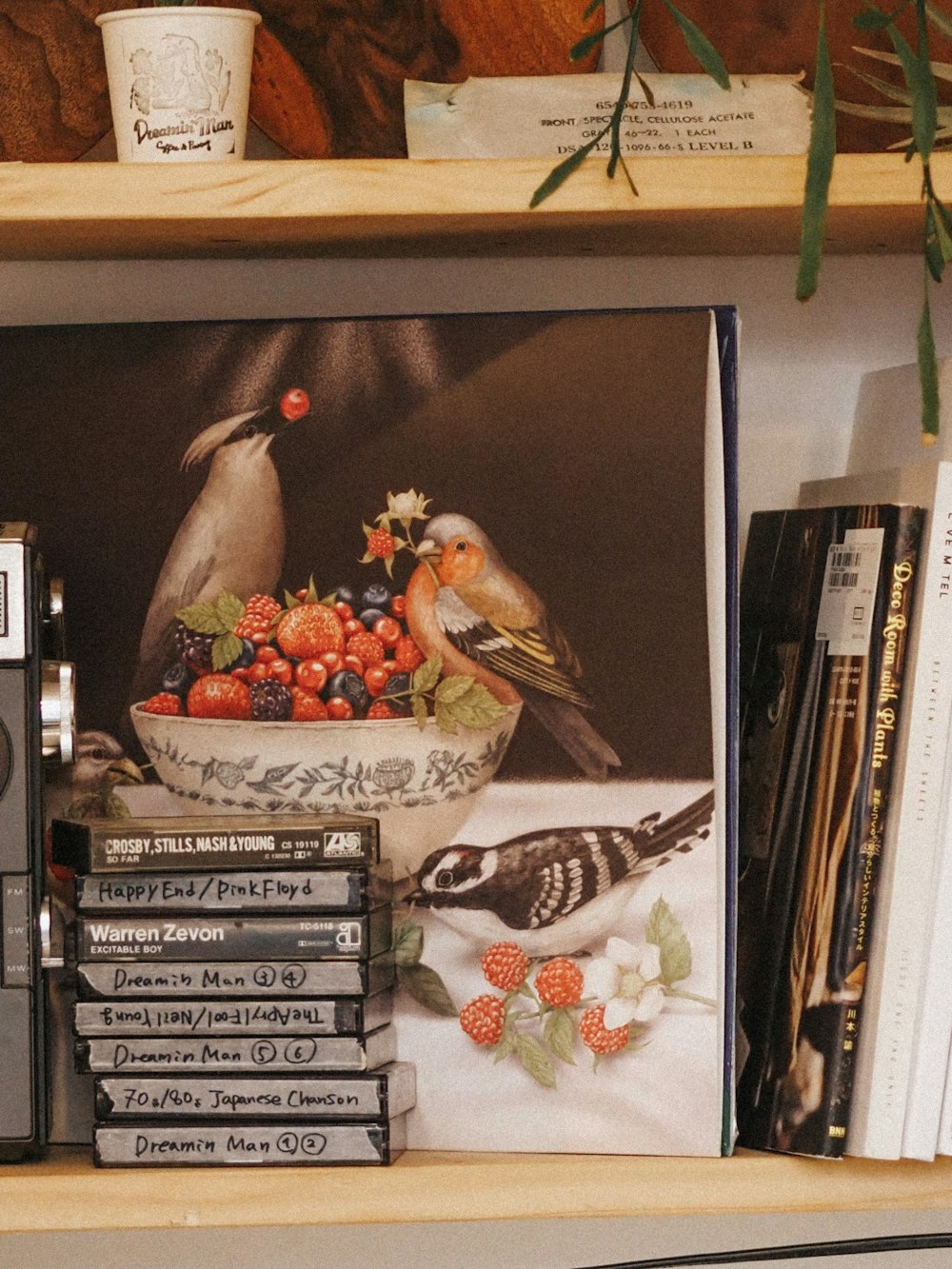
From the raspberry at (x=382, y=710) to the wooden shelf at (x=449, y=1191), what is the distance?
230 millimetres

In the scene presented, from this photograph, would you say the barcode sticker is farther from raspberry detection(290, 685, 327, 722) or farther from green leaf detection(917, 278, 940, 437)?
raspberry detection(290, 685, 327, 722)

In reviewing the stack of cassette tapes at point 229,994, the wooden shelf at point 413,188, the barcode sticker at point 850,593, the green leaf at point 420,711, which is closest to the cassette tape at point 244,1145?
the stack of cassette tapes at point 229,994

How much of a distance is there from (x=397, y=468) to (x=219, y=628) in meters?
0.13

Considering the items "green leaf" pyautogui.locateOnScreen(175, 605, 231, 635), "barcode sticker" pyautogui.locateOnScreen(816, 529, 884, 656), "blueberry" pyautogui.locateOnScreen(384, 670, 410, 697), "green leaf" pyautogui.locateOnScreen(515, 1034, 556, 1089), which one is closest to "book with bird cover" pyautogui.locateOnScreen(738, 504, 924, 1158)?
"barcode sticker" pyautogui.locateOnScreen(816, 529, 884, 656)

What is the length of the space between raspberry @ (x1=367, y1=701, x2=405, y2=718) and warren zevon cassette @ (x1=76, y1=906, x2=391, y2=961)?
120 mm

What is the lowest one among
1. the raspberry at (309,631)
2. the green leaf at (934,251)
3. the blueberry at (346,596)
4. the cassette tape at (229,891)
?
the cassette tape at (229,891)

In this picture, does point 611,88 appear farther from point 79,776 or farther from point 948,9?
point 79,776

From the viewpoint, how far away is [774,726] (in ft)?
2.57

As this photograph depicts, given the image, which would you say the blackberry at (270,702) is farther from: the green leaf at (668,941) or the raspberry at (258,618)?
the green leaf at (668,941)

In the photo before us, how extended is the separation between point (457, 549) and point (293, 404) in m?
0.12

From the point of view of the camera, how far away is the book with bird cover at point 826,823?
0.72 meters

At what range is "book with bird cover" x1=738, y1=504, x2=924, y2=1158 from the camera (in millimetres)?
725

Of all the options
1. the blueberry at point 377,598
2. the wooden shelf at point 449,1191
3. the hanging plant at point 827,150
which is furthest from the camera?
the blueberry at point 377,598

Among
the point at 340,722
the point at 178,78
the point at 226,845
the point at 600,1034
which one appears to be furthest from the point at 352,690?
A: the point at 178,78
